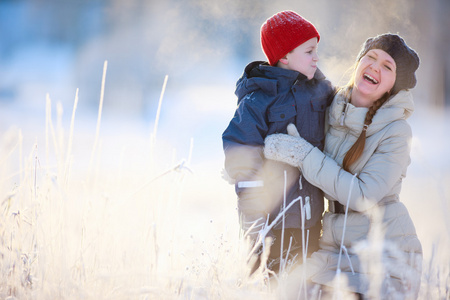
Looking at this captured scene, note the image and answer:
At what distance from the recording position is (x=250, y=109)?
2748mm

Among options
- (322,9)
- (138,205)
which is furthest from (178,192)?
(322,9)

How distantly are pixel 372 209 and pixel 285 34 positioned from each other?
1153 mm

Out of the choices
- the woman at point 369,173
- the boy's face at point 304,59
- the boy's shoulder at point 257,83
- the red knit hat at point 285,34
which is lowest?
the woman at point 369,173

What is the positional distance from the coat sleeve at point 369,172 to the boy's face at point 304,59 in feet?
1.72

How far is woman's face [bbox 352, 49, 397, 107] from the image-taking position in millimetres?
2662

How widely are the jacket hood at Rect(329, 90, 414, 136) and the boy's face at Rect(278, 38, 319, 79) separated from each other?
0.27 metres

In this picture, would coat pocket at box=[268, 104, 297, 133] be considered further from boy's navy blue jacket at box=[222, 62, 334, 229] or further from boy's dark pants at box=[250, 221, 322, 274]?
boy's dark pants at box=[250, 221, 322, 274]

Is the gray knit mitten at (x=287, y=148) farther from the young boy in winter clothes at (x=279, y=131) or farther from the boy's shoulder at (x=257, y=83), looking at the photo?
the boy's shoulder at (x=257, y=83)

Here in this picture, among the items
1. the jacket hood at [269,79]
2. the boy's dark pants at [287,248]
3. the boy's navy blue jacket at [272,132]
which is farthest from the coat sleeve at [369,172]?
the jacket hood at [269,79]

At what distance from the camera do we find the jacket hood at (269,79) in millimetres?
2771

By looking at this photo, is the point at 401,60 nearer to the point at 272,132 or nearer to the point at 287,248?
the point at 272,132

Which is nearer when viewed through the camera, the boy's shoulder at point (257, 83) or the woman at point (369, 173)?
the woman at point (369, 173)

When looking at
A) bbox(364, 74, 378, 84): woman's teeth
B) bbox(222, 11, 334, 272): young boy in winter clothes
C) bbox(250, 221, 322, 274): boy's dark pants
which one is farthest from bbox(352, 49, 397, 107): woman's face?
bbox(250, 221, 322, 274): boy's dark pants

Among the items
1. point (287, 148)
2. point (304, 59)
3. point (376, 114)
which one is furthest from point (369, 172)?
point (304, 59)
